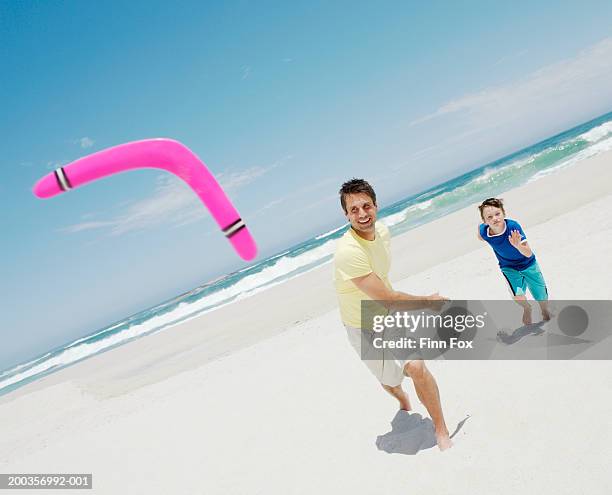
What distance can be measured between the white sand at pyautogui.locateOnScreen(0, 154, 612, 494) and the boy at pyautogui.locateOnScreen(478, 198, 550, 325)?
66 centimetres

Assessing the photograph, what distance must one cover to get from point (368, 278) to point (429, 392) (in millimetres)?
902

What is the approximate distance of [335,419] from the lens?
4.19m

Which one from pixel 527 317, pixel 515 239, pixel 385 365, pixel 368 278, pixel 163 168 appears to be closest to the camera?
pixel 163 168

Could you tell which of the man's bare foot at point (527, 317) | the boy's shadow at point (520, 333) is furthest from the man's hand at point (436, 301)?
the man's bare foot at point (527, 317)

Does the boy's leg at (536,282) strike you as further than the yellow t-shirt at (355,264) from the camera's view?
Yes

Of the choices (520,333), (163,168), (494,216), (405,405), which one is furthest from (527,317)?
(163,168)

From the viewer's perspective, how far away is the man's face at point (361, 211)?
304 cm

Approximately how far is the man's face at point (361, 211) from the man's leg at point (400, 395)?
1.42 m

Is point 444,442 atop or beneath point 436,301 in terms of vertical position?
beneath

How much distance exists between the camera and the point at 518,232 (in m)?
4.51

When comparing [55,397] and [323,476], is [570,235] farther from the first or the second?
[55,397]

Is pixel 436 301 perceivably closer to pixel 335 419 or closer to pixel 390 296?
pixel 390 296

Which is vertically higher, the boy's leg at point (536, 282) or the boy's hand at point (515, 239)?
the boy's hand at point (515, 239)

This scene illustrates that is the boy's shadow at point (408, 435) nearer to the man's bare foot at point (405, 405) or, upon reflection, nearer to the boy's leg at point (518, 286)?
the man's bare foot at point (405, 405)
